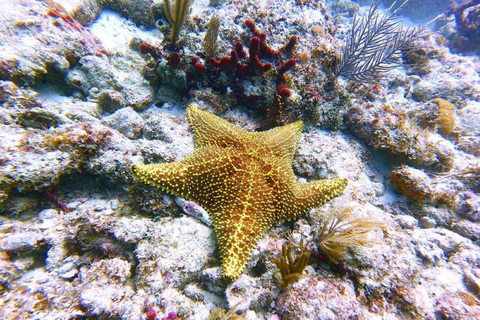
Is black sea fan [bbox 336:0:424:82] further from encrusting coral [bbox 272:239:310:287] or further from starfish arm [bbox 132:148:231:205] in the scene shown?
encrusting coral [bbox 272:239:310:287]

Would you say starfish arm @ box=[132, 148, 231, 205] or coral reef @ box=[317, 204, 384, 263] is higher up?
coral reef @ box=[317, 204, 384, 263]

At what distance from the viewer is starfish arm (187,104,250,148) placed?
11.9 ft

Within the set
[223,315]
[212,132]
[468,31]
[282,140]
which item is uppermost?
[468,31]

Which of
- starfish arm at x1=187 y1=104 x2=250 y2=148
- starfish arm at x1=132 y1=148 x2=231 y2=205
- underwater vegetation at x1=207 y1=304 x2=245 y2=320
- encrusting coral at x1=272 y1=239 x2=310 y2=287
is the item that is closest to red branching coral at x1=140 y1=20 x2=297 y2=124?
starfish arm at x1=187 y1=104 x2=250 y2=148

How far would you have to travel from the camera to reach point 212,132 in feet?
12.3

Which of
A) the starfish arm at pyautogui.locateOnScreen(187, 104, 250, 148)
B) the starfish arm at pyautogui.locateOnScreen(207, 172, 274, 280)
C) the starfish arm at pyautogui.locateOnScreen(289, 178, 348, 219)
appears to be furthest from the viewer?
the starfish arm at pyautogui.locateOnScreen(187, 104, 250, 148)

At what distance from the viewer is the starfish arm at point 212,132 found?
3631 mm

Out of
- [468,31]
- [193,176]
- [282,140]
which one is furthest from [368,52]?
[468,31]

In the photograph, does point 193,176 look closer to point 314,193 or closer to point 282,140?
point 282,140

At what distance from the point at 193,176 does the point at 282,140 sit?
178cm

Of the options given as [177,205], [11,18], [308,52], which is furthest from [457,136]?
[11,18]

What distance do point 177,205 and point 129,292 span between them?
4.14 feet

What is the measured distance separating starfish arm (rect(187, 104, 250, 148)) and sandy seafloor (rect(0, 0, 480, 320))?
13.9 inches

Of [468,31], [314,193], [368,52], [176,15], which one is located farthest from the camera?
[468,31]
